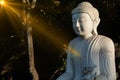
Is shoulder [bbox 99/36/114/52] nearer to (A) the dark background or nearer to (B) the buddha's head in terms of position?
(B) the buddha's head

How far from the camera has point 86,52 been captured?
7.44 m

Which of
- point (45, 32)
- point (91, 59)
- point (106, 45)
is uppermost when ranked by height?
point (106, 45)

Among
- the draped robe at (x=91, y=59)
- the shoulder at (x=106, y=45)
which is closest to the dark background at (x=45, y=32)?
the draped robe at (x=91, y=59)

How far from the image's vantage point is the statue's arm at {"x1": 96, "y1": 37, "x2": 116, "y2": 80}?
7.25 m

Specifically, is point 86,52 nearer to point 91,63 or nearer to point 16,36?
point 91,63

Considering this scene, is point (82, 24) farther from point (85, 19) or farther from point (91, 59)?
point (91, 59)

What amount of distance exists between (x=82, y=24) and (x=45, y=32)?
39.2ft

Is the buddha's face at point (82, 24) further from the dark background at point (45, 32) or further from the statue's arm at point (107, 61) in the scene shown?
the dark background at point (45, 32)

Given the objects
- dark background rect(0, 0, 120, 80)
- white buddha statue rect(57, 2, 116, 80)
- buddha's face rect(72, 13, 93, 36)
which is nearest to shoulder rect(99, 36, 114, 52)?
white buddha statue rect(57, 2, 116, 80)

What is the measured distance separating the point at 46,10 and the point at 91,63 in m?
11.3

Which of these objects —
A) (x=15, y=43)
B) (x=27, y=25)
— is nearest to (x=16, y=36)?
(x=15, y=43)

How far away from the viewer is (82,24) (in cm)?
743

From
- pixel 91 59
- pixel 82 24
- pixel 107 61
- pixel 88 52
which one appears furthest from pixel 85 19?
pixel 107 61

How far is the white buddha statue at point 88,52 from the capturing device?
23.9 feet
